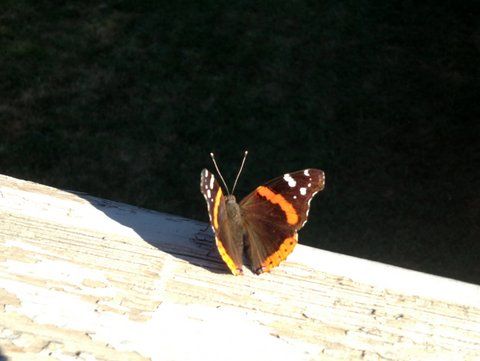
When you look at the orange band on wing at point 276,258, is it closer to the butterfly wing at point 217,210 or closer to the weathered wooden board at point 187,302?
the weathered wooden board at point 187,302

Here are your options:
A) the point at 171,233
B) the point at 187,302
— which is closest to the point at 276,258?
the point at 171,233

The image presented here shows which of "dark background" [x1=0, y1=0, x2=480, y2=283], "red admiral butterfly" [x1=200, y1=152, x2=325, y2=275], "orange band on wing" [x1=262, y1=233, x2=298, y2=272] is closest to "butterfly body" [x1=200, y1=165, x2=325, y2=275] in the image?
"red admiral butterfly" [x1=200, y1=152, x2=325, y2=275]

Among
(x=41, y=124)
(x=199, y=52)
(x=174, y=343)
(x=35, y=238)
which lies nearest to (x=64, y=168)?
(x=41, y=124)

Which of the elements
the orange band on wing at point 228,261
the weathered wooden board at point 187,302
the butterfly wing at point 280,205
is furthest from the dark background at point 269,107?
the weathered wooden board at point 187,302

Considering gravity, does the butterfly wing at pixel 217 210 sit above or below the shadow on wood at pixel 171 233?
below

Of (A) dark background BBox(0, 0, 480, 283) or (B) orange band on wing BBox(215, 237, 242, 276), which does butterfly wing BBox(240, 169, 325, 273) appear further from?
(A) dark background BBox(0, 0, 480, 283)

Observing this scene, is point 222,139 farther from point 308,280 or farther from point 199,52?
point 308,280
